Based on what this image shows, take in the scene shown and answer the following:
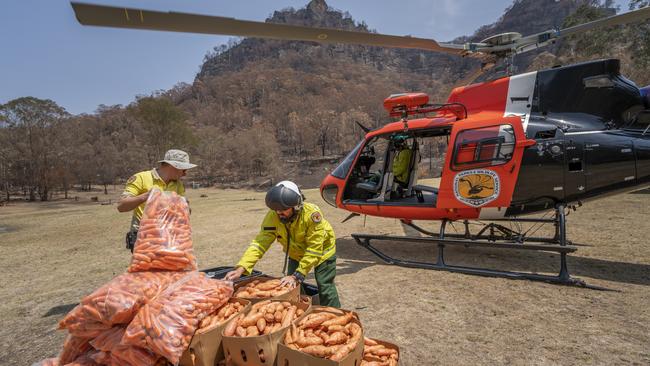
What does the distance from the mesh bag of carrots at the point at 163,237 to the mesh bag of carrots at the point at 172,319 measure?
29cm

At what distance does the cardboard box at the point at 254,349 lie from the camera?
2.21m

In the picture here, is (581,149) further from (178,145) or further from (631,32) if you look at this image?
(178,145)

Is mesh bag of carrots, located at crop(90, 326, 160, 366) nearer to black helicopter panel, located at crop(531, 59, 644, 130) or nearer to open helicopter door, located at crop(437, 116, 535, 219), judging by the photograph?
open helicopter door, located at crop(437, 116, 535, 219)

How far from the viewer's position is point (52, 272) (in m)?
7.29

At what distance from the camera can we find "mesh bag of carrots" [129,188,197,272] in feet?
9.01

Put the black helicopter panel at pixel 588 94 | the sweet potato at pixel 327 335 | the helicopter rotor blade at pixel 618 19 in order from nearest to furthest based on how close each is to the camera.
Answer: the sweet potato at pixel 327 335 → the helicopter rotor blade at pixel 618 19 → the black helicopter panel at pixel 588 94

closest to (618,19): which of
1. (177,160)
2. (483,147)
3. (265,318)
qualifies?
(483,147)

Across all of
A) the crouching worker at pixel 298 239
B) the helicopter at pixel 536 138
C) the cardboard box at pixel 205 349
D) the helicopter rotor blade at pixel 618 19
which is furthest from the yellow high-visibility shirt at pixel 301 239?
the helicopter rotor blade at pixel 618 19

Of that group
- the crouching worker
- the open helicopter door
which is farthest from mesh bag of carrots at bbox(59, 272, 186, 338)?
the open helicopter door

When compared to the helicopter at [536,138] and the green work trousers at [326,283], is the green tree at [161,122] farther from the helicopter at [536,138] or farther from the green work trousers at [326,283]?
the green work trousers at [326,283]

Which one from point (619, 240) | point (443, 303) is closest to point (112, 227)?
point (443, 303)

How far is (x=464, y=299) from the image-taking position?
448 centimetres

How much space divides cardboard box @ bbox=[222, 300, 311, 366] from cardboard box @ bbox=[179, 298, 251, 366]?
104 millimetres

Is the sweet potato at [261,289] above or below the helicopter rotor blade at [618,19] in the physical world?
below
